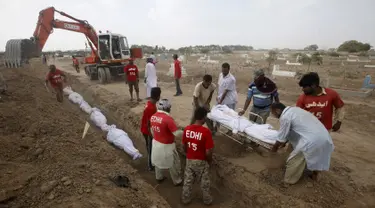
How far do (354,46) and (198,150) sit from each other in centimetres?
5578

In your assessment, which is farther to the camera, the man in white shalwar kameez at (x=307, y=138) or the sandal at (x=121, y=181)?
the sandal at (x=121, y=181)

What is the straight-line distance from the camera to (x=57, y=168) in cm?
348

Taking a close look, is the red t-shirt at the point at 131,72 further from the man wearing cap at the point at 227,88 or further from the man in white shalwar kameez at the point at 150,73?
the man wearing cap at the point at 227,88

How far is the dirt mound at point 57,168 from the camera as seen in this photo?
292cm

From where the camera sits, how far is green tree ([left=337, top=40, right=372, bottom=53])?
4544 cm

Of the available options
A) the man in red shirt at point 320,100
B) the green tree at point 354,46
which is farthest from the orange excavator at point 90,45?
the green tree at point 354,46

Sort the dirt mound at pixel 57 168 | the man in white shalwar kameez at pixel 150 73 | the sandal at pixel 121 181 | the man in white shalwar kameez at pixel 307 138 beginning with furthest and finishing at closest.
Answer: the man in white shalwar kameez at pixel 150 73, the sandal at pixel 121 181, the man in white shalwar kameez at pixel 307 138, the dirt mound at pixel 57 168

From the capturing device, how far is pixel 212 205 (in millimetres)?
4016

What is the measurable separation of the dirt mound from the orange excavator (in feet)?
26.0

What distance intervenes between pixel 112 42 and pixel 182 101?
23.5 feet

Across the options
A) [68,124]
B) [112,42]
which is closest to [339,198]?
[68,124]

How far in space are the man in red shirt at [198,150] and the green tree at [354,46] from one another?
54.9 metres

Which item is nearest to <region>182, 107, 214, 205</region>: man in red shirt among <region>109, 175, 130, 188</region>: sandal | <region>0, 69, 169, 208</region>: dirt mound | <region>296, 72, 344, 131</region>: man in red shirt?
<region>0, 69, 169, 208</region>: dirt mound

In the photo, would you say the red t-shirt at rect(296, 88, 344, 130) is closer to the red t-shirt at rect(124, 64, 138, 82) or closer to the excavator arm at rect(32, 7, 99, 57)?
the red t-shirt at rect(124, 64, 138, 82)
